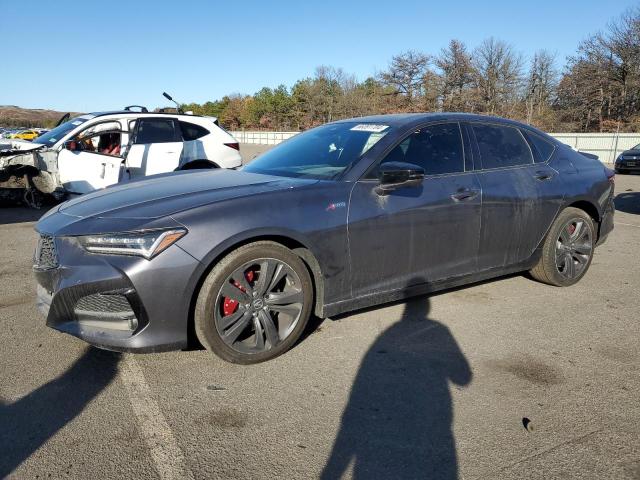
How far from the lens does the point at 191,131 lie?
30.6ft

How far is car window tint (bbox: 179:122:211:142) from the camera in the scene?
923cm

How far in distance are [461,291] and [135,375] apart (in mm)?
2998

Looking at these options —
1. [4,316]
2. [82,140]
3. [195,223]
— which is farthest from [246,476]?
[82,140]

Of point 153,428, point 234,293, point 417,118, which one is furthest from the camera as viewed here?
point 417,118

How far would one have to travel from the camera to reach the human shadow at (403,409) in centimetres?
225

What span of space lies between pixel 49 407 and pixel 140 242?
1.00 m

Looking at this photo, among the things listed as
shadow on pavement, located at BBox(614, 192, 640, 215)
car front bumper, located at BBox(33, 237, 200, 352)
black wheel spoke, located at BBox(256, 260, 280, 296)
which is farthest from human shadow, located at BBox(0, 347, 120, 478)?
shadow on pavement, located at BBox(614, 192, 640, 215)

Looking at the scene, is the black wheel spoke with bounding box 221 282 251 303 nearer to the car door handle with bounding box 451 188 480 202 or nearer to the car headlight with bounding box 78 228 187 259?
the car headlight with bounding box 78 228 187 259

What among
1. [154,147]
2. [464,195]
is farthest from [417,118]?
[154,147]

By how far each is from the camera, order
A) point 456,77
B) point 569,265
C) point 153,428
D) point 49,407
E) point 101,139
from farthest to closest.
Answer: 1. point 456,77
2. point 101,139
3. point 569,265
4. point 49,407
5. point 153,428

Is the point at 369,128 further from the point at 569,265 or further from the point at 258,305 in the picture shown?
the point at 569,265

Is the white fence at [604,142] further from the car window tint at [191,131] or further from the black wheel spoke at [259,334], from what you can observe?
the black wheel spoke at [259,334]

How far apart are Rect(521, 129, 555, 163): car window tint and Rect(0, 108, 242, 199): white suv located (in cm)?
607

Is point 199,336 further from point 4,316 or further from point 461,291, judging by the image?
point 461,291
